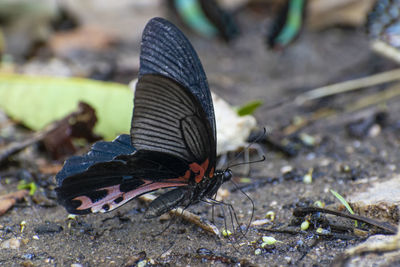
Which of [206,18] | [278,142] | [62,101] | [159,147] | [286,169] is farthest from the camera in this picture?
[206,18]

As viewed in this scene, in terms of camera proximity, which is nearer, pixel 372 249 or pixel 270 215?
pixel 372 249

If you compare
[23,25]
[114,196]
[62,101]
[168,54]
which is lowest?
[114,196]

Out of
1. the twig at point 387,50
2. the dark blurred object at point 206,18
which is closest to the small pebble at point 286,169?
the twig at point 387,50

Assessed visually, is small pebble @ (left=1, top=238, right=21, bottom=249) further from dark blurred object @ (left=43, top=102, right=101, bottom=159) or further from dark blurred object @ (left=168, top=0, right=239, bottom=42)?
dark blurred object @ (left=168, top=0, right=239, bottom=42)

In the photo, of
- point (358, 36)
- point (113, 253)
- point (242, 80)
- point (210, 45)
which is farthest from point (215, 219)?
point (358, 36)

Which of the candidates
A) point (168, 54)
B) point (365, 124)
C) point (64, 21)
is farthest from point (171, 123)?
point (64, 21)

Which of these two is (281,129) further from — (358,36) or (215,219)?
(358,36)

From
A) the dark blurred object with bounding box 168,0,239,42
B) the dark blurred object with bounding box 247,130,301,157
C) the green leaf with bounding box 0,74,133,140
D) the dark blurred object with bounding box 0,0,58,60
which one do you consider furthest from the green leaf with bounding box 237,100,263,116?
the dark blurred object with bounding box 0,0,58,60

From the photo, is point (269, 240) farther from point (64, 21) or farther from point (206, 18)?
point (64, 21)
